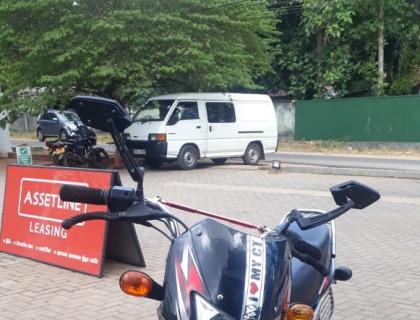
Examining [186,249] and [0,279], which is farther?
[0,279]

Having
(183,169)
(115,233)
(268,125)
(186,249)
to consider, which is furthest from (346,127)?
(186,249)

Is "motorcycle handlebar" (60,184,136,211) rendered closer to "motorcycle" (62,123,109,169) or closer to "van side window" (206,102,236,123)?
"motorcycle" (62,123,109,169)

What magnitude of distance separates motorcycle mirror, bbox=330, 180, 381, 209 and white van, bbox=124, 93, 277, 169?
12998mm

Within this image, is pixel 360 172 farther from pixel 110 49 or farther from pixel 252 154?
pixel 110 49

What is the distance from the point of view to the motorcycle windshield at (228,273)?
2.02 metres

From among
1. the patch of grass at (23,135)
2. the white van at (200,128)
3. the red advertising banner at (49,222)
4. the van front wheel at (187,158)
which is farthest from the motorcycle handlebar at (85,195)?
the patch of grass at (23,135)

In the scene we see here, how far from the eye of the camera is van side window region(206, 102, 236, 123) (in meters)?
17.2

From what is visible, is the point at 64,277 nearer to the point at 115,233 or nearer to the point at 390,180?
the point at 115,233

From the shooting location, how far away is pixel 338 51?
28.1 metres

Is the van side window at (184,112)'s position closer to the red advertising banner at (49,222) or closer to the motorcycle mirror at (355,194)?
the red advertising banner at (49,222)

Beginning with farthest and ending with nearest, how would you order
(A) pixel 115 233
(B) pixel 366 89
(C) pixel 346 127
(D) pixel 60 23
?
(B) pixel 366 89 < (C) pixel 346 127 < (D) pixel 60 23 < (A) pixel 115 233

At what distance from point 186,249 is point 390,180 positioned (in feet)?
39.4

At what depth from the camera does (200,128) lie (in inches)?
665

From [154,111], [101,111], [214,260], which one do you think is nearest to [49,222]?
[101,111]
